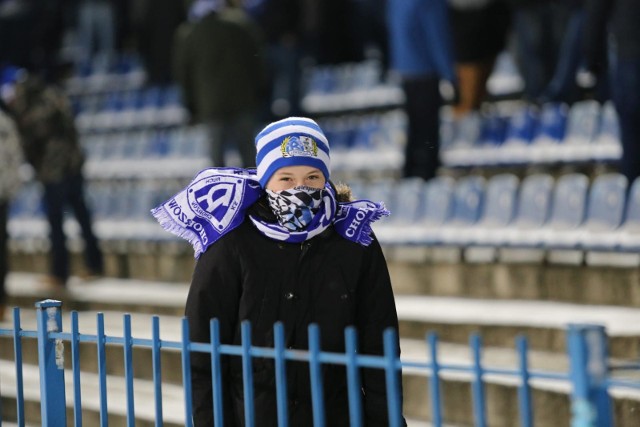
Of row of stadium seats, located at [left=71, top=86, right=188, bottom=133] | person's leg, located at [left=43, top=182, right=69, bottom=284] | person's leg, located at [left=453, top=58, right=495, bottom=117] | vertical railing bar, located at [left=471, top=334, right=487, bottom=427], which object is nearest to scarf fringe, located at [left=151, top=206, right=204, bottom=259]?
vertical railing bar, located at [left=471, top=334, right=487, bottom=427]

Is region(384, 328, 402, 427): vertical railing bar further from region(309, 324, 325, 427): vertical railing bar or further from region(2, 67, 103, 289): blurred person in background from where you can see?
region(2, 67, 103, 289): blurred person in background

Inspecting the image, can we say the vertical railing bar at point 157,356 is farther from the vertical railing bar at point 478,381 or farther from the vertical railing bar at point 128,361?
the vertical railing bar at point 478,381

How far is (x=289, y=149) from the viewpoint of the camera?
3539 millimetres

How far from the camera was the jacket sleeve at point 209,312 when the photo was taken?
138 inches

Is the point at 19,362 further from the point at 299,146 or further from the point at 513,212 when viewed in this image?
the point at 513,212

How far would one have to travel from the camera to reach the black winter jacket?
350 centimetres

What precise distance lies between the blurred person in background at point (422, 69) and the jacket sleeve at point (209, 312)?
16.2 ft

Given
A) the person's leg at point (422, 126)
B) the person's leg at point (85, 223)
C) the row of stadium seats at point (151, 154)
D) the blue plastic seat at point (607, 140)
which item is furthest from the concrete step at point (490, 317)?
the row of stadium seats at point (151, 154)

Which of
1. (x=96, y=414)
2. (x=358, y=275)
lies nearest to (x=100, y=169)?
(x=96, y=414)

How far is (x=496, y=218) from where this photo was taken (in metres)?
7.45

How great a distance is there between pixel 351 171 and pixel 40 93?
218cm

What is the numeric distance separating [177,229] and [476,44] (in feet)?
19.8

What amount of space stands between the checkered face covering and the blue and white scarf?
2cm

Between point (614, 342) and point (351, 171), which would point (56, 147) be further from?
point (614, 342)
